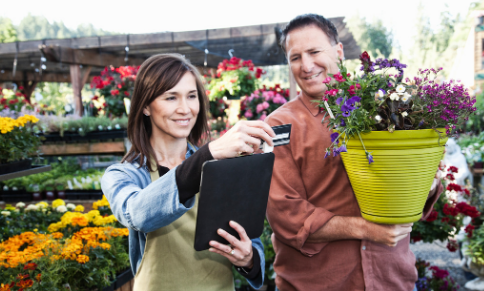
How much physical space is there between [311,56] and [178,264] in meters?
0.83

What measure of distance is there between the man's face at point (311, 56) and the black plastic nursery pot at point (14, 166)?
5.61 feet

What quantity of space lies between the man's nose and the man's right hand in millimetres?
546

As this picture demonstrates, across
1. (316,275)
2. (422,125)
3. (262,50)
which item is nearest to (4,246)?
(316,275)

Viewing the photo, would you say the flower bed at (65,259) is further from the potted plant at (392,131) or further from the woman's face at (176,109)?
the potted plant at (392,131)

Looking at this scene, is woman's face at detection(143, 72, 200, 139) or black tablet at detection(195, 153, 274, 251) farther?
woman's face at detection(143, 72, 200, 139)

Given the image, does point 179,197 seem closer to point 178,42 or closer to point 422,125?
point 422,125

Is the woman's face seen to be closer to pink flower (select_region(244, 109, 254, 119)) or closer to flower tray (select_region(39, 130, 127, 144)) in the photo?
flower tray (select_region(39, 130, 127, 144))

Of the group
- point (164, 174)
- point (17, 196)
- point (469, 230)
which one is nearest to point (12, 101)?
point (17, 196)

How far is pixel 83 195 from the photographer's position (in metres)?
3.96

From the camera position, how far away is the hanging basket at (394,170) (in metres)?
0.84

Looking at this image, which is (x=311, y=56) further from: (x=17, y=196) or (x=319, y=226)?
(x=17, y=196)

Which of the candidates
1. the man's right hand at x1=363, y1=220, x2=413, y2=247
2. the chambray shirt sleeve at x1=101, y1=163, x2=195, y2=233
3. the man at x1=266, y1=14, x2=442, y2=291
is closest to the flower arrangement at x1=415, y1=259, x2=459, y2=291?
the man at x1=266, y1=14, x2=442, y2=291

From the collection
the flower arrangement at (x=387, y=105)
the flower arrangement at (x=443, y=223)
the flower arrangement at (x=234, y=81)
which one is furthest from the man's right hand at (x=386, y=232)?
the flower arrangement at (x=234, y=81)

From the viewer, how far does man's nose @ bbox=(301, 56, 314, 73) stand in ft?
3.92
